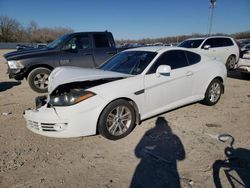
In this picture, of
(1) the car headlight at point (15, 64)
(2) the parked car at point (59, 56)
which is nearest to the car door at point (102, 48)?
(2) the parked car at point (59, 56)

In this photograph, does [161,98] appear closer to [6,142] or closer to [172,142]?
[172,142]

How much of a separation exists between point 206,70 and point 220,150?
90.8 inches

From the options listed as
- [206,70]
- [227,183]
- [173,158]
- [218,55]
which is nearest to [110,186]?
[173,158]

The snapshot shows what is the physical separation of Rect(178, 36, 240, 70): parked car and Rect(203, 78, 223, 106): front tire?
542 cm

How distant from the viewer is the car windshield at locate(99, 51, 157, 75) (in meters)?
4.15

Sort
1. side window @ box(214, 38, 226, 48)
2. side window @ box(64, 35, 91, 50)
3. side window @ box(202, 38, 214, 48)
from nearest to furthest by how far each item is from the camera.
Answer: side window @ box(64, 35, 91, 50), side window @ box(202, 38, 214, 48), side window @ box(214, 38, 226, 48)

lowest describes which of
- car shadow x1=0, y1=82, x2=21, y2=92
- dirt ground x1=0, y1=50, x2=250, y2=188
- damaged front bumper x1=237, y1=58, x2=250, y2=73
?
car shadow x1=0, y1=82, x2=21, y2=92

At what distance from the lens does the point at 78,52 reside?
7328 mm

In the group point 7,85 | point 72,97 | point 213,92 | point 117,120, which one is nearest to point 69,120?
point 72,97

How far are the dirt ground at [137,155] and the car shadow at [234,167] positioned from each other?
12 millimetres

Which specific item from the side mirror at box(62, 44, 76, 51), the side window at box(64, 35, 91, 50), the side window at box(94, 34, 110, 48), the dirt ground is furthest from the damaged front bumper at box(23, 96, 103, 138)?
the side window at box(94, 34, 110, 48)

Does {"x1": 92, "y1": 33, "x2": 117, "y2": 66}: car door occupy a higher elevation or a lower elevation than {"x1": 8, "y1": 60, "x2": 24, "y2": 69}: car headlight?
higher

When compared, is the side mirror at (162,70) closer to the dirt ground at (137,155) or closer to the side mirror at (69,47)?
the dirt ground at (137,155)

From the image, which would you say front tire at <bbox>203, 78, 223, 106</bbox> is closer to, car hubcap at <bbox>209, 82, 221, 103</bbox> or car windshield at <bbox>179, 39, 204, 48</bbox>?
car hubcap at <bbox>209, 82, 221, 103</bbox>
